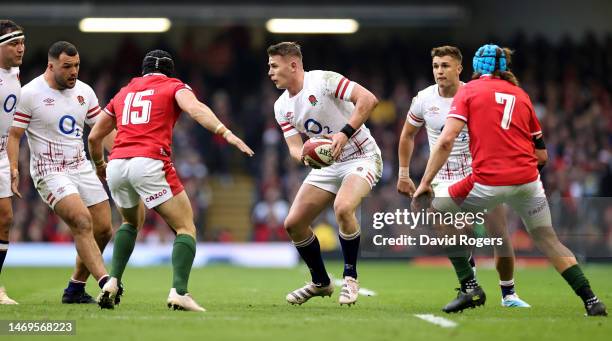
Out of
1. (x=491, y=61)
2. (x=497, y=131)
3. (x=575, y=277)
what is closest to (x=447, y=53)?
(x=491, y=61)

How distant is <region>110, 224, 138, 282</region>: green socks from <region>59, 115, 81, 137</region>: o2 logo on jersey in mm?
1422

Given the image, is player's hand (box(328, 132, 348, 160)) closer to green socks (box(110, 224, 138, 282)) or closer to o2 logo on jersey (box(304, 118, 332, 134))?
o2 logo on jersey (box(304, 118, 332, 134))

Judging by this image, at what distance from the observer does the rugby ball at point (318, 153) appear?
396 inches

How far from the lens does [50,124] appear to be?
10.6 metres

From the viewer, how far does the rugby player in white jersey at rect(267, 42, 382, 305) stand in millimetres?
10383

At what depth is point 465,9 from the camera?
27.5 metres

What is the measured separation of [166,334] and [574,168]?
691 inches

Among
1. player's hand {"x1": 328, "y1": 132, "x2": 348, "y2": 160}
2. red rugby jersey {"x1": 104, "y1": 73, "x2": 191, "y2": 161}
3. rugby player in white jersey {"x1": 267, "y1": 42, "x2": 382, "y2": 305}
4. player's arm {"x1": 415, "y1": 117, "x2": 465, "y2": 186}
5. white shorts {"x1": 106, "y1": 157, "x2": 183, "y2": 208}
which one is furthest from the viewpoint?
rugby player in white jersey {"x1": 267, "y1": 42, "x2": 382, "y2": 305}

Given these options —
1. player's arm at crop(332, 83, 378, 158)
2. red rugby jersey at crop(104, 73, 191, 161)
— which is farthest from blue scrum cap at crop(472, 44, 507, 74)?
red rugby jersey at crop(104, 73, 191, 161)

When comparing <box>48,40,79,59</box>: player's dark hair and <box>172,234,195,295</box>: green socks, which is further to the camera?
<box>48,40,79,59</box>: player's dark hair

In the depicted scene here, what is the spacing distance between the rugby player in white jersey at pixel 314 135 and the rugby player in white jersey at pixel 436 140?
0.46 metres

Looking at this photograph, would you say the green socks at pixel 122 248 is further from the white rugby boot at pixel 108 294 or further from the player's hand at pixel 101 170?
the player's hand at pixel 101 170

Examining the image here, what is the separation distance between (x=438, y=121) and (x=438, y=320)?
9.04 feet

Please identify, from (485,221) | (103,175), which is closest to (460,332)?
(485,221)
